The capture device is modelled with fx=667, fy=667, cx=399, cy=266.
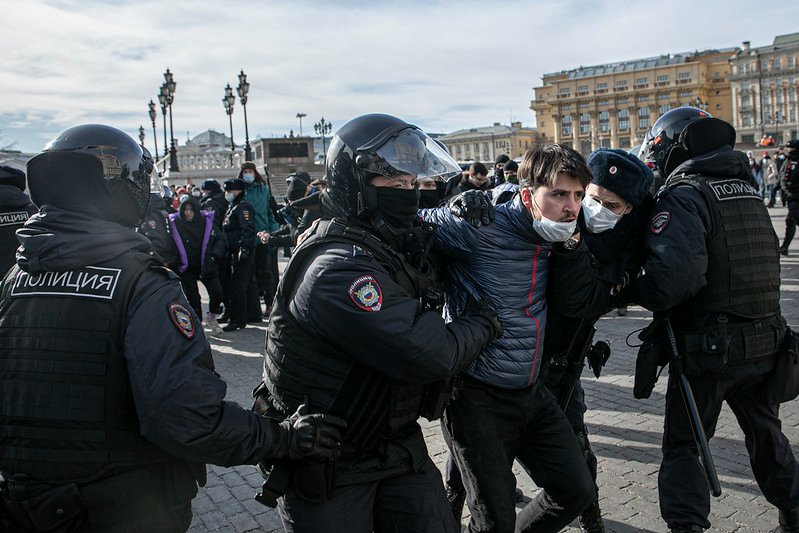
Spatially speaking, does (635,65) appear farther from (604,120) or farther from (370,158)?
(370,158)

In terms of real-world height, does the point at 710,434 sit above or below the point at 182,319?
below

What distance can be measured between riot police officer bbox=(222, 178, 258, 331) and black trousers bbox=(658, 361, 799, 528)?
6.89m

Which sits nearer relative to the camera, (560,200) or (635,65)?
(560,200)

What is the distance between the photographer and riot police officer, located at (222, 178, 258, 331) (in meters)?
9.27

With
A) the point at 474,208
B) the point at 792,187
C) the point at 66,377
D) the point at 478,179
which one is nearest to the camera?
the point at 66,377

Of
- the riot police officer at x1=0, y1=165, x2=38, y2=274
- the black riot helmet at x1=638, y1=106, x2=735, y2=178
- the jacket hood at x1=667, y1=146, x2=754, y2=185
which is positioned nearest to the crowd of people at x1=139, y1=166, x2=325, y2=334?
the riot police officer at x1=0, y1=165, x2=38, y2=274

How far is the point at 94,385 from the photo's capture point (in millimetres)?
2006

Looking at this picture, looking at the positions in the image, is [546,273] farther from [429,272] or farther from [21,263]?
[21,263]

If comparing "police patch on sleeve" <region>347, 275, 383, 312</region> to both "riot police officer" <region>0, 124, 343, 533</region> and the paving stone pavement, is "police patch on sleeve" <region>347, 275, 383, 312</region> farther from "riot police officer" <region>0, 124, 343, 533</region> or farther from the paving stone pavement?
the paving stone pavement

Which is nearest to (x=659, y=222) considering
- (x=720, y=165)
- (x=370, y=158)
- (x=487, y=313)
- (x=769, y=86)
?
(x=720, y=165)

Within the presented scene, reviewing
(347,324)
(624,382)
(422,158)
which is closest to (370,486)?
(347,324)

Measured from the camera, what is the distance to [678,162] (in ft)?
11.9

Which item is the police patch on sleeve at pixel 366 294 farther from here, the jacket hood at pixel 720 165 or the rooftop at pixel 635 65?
the rooftop at pixel 635 65

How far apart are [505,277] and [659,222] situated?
90 centimetres
